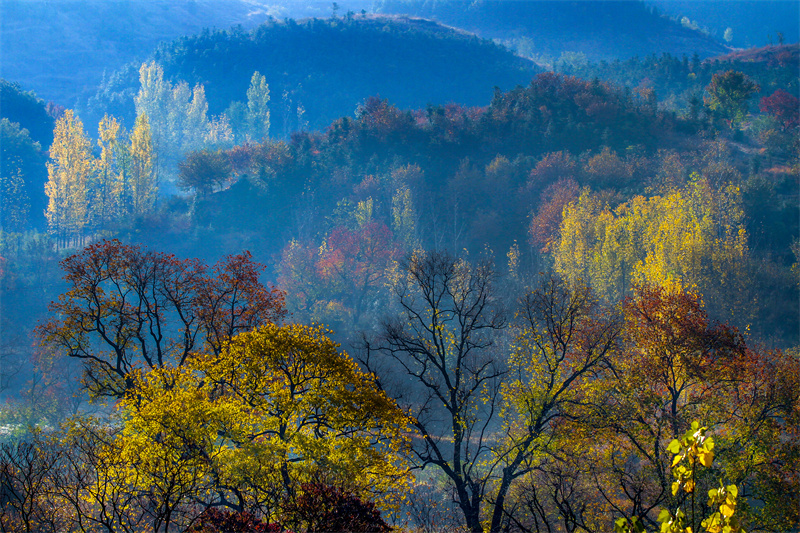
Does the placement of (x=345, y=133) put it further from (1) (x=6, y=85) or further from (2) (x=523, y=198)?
(1) (x=6, y=85)

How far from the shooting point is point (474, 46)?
470 ft

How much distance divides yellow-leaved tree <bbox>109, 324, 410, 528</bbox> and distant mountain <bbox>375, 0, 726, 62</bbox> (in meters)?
170

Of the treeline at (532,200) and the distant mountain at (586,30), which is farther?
the distant mountain at (586,30)

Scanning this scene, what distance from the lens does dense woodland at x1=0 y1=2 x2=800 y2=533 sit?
15.0m

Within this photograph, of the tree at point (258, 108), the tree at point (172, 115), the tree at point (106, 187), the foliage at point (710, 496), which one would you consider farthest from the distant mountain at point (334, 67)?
the foliage at point (710, 496)

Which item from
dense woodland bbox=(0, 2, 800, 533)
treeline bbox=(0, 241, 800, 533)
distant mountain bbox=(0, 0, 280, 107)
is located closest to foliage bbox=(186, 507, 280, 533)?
treeline bbox=(0, 241, 800, 533)

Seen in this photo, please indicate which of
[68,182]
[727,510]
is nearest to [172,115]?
[68,182]

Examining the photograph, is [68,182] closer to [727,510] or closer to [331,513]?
[331,513]

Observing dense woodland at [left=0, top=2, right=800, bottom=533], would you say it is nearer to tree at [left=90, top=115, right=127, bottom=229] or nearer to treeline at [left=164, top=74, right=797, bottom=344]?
treeline at [left=164, top=74, right=797, bottom=344]

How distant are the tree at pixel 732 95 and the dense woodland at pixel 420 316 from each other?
261 mm

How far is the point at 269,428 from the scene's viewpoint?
15969 millimetres

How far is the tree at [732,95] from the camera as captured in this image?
6444 centimetres

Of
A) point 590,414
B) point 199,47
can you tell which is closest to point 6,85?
point 199,47

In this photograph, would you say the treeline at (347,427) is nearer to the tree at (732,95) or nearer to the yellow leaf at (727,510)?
the yellow leaf at (727,510)
